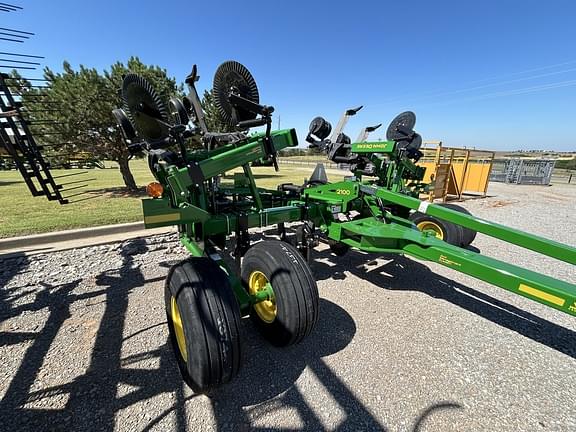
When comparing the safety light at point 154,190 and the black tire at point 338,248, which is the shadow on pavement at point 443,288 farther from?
the safety light at point 154,190

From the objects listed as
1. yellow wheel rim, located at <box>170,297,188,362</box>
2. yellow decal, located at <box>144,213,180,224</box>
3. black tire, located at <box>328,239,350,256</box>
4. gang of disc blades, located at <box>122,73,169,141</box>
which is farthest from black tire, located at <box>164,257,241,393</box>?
black tire, located at <box>328,239,350,256</box>

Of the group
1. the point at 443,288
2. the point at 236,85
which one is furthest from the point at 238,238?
the point at 443,288

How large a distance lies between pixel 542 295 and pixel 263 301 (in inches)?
89.7

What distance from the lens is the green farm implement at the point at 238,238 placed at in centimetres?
204

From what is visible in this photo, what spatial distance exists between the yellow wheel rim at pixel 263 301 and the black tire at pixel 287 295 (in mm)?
16

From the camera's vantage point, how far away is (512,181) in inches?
837

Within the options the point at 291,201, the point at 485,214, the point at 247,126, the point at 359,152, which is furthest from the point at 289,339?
the point at 485,214

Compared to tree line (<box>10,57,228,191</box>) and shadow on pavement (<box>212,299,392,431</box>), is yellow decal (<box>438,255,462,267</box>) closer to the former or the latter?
shadow on pavement (<box>212,299,392,431</box>)

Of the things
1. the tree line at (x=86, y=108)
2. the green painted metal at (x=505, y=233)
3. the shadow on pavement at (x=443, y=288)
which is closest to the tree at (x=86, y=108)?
the tree line at (x=86, y=108)

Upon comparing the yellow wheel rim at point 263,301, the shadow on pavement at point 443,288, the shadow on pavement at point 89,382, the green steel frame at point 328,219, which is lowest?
the shadow on pavement at point 443,288

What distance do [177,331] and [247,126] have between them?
2.18 metres

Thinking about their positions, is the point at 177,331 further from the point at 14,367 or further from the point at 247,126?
the point at 247,126

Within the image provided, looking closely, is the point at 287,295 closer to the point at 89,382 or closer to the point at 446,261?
the point at 446,261

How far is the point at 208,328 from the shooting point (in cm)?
197
